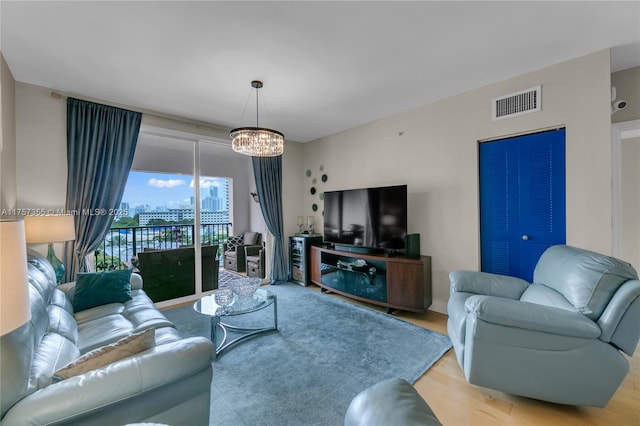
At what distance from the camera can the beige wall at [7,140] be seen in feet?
6.81

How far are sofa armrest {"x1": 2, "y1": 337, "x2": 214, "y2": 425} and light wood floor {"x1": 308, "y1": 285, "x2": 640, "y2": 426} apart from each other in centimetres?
149

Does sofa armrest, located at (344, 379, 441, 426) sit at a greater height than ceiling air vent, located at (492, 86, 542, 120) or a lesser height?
lesser

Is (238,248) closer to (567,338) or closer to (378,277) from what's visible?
(378,277)

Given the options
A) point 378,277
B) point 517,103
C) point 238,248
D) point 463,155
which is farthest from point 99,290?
point 517,103

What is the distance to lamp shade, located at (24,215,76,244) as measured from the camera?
2234 mm

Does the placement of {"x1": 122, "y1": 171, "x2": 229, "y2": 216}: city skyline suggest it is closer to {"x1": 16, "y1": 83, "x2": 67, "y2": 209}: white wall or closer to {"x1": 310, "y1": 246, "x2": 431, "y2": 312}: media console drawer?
{"x1": 16, "y1": 83, "x2": 67, "y2": 209}: white wall

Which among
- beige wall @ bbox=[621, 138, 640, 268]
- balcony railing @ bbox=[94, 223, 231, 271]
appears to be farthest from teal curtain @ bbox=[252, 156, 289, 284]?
beige wall @ bbox=[621, 138, 640, 268]

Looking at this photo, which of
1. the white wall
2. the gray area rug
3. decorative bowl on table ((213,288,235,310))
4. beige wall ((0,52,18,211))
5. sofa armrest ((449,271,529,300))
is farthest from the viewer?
the white wall

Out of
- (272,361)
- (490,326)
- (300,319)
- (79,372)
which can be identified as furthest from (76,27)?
(490,326)

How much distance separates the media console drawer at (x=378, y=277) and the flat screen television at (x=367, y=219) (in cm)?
18

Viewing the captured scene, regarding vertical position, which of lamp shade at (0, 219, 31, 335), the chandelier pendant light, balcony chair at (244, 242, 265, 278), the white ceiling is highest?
the white ceiling

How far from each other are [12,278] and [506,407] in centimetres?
248

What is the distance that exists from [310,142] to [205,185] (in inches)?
81.6

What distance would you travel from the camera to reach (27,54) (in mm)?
2121
